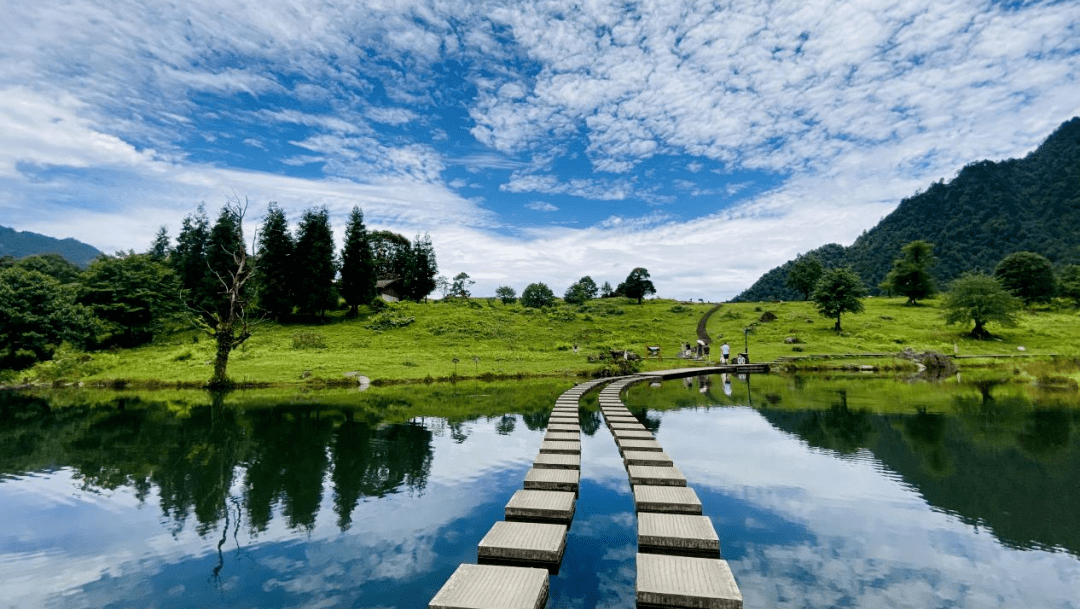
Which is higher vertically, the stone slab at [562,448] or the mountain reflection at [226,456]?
the stone slab at [562,448]

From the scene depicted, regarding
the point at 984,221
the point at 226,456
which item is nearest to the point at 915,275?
the point at 226,456

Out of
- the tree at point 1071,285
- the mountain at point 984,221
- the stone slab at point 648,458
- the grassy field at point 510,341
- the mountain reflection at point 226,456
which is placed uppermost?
the mountain at point 984,221

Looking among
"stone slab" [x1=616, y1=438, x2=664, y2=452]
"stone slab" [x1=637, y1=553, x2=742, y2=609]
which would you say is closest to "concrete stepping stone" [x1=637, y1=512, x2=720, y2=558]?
"stone slab" [x1=637, y1=553, x2=742, y2=609]

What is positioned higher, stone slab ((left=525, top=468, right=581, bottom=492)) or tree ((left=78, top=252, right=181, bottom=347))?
tree ((left=78, top=252, right=181, bottom=347))

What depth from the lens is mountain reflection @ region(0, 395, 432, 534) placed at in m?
7.80

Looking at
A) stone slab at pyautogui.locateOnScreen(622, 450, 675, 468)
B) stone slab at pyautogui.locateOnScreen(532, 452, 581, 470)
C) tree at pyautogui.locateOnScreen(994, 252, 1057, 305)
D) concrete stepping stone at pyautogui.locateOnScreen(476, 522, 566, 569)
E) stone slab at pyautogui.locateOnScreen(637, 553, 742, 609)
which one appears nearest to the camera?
stone slab at pyautogui.locateOnScreen(637, 553, 742, 609)

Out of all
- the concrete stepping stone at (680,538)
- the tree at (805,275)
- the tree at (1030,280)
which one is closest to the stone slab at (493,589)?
the concrete stepping stone at (680,538)

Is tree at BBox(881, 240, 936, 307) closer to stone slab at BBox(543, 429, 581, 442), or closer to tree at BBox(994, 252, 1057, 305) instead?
tree at BBox(994, 252, 1057, 305)

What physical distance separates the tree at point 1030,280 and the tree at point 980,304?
82.2 ft

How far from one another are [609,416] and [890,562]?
31.0 feet

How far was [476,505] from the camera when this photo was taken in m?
7.57

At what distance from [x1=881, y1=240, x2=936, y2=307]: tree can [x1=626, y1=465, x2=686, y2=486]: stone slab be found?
6900cm

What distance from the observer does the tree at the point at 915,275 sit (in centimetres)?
6109

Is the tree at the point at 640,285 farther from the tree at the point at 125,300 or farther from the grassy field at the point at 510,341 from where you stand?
the tree at the point at 125,300
